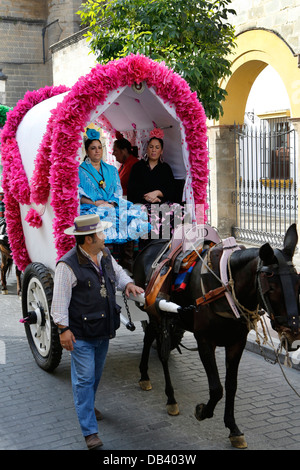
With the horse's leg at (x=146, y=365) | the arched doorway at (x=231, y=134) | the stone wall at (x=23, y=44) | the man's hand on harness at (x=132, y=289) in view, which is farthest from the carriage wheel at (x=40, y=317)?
the stone wall at (x=23, y=44)

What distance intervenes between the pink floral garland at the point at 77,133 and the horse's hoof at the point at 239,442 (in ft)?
7.15

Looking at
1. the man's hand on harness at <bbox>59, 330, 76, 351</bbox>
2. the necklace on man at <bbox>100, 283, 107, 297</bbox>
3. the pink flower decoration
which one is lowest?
the man's hand on harness at <bbox>59, 330, 76, 351</bbox>

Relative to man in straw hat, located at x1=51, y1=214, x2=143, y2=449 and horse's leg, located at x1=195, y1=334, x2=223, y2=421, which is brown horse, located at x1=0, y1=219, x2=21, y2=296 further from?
horse's leg, located at x1=195, y1=334, x2=223, y2=421

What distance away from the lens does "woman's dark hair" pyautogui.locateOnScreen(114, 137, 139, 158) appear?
23.1 feet

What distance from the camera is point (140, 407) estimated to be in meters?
5.26

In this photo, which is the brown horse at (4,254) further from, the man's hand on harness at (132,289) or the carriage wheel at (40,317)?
the man's hand on harness at (132,289)

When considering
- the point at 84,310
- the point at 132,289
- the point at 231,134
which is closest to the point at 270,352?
the point at 132,289

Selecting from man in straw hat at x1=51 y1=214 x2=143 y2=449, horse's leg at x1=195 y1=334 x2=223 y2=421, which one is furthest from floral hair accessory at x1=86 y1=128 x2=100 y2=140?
horse's leg at x1=195 y1=334 x2=223 y2=421

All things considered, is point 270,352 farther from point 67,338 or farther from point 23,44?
point 23,44

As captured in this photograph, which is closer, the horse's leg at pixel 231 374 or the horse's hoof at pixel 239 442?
the horse's hoof at pixel 239 442

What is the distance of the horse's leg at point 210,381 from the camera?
174 inches

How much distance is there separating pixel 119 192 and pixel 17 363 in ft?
6.84

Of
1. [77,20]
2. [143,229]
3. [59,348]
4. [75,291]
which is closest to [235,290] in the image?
[75,291]

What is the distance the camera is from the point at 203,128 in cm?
616
